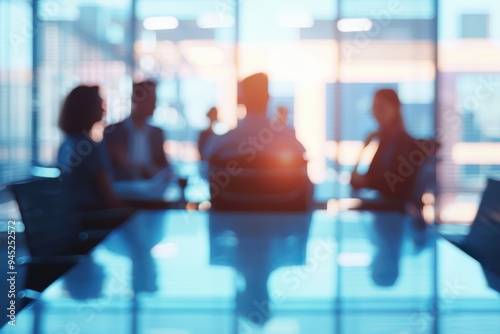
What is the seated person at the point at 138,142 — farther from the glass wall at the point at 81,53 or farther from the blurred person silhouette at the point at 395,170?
the glass wall at the point at 81,53

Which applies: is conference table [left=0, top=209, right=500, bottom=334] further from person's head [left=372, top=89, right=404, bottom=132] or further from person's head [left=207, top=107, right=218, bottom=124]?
person's head [left=207, top=107, right=218, bottom=124]

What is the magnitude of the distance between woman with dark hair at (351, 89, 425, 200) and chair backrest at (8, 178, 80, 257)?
171 cm

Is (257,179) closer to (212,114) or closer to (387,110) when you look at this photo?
(387,110)

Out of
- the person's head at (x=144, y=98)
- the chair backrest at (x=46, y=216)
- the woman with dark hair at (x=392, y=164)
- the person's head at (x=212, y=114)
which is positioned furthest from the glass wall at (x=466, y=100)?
the chair backrest at (x=46, y=216)

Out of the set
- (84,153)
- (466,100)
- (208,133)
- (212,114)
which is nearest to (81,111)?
(84,153)

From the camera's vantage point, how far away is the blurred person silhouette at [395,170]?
11.5 ft

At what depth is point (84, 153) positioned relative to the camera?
3176 millimetres

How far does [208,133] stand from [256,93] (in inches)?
154

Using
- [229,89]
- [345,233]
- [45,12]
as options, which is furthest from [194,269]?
[45,12]

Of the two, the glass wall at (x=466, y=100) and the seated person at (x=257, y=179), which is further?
the glass wall at (x=466, y=100)

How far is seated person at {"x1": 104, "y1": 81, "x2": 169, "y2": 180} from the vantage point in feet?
14.9

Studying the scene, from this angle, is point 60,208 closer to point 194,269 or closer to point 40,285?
point 40,285

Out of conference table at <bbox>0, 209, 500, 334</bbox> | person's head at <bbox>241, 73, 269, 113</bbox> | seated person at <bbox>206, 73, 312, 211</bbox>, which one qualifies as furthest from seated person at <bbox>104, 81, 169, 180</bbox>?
conference table at <bbox>0, 209, 500, 334</bbox>

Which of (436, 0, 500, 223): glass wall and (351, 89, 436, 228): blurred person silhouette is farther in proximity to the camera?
(436, 0, 500, 223): glass wall
